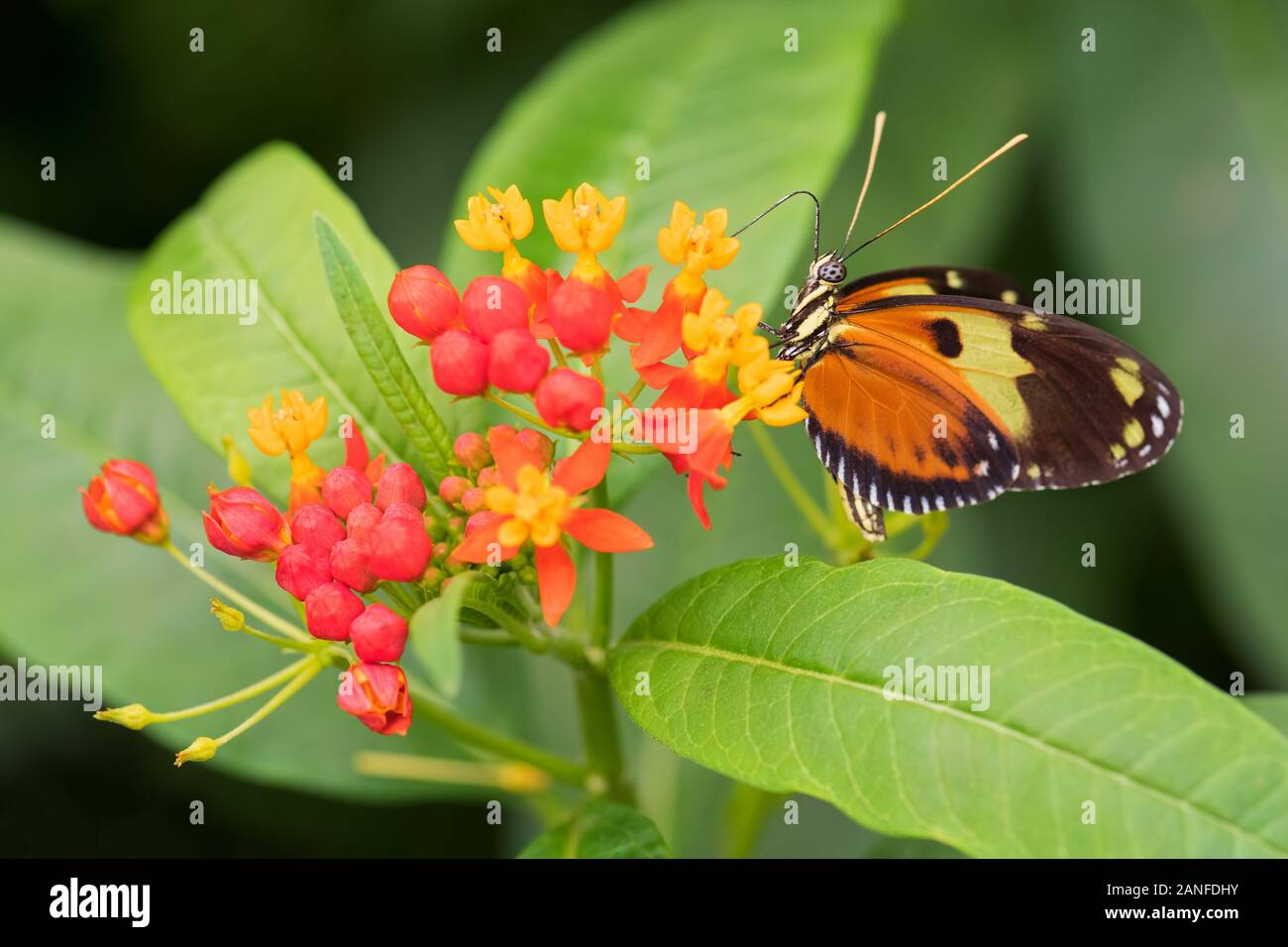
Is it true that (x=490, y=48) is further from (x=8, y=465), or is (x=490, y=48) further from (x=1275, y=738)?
(x=1275, y=738)

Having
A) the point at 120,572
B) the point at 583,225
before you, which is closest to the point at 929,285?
the point at 583,225

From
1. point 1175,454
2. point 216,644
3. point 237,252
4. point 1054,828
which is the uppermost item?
point 237,252

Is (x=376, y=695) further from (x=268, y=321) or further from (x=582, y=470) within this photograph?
(x=268, y=321)

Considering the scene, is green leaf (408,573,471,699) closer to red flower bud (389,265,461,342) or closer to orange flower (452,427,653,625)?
orange flower (452,427,653,625)

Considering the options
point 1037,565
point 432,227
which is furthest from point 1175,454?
point 432,227

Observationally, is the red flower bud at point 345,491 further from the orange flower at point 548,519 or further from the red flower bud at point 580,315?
the red flower bud at point 580,315

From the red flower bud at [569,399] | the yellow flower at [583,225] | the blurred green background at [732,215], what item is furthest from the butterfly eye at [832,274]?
the red flower bud at [569,399]
